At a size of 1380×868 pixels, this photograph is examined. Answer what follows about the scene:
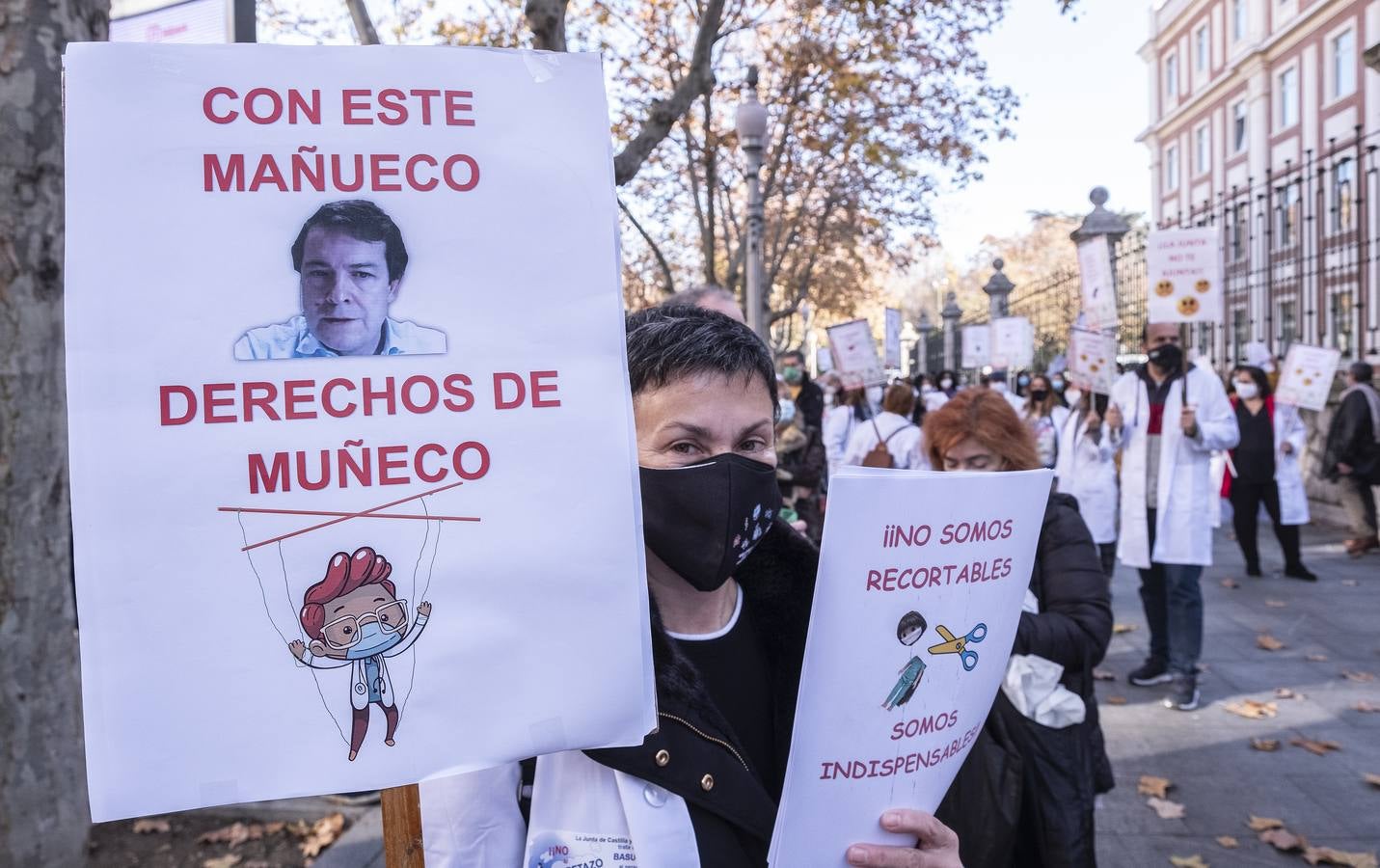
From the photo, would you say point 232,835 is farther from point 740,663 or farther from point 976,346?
point 976,346

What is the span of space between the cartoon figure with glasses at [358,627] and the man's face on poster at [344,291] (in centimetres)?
24

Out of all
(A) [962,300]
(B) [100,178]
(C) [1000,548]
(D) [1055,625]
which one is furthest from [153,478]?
(A) [962,300]

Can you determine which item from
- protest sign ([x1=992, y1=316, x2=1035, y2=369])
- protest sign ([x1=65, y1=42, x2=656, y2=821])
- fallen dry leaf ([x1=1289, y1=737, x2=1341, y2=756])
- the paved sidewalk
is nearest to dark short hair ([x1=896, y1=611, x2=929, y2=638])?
protest sign ([x1=65, y1=42, x2=656, y2=821])

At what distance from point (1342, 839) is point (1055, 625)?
232 centimetres

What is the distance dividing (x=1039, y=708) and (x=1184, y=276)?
5114 mm

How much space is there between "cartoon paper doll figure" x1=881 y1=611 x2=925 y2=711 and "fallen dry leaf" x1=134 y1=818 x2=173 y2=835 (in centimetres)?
401

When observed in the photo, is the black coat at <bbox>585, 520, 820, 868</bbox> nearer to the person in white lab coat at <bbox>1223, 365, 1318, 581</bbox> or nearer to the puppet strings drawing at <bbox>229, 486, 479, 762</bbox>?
the puppet strings drawing at <bbox>229, 486, 479, 762</bbox>

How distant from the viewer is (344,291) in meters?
1.14

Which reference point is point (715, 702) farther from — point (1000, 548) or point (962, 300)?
point (962, 300)

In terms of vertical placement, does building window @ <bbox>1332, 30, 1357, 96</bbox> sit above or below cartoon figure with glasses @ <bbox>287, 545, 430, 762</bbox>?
above

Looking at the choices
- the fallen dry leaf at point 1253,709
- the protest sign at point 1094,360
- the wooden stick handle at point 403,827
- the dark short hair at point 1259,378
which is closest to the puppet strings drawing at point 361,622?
the wooden stick handle at point 403,827

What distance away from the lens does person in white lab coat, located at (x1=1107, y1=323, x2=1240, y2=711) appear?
5805mm

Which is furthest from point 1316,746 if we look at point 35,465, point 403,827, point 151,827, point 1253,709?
point 35,465

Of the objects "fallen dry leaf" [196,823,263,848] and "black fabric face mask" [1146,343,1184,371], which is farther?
"black fabric face mask" [1146,343,1184,371]
